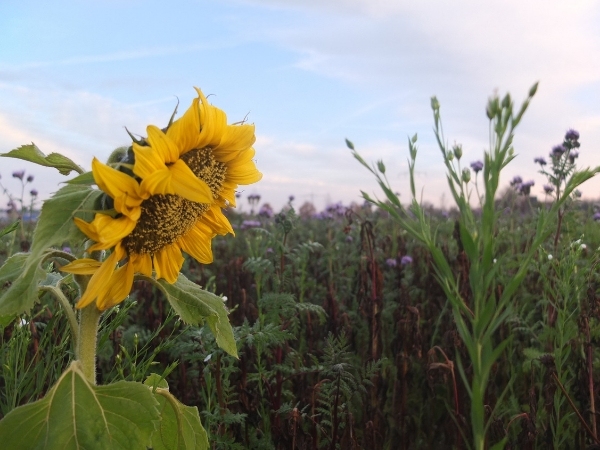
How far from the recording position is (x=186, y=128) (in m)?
1.46

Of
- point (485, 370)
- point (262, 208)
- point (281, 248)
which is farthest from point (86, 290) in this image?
point (262, 208)

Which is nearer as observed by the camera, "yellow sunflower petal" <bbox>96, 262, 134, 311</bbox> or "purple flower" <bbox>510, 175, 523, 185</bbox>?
"yellow sunflower petal" <bbox>96, 262, 134, 311</bbox>

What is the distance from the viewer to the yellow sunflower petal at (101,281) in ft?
4.77

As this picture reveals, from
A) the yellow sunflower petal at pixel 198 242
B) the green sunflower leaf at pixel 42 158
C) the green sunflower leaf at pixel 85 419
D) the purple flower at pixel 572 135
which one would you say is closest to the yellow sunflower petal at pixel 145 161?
the green sunflower leaf at pixel 42 158

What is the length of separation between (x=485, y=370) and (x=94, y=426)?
901mm

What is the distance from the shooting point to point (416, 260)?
546 centimetres

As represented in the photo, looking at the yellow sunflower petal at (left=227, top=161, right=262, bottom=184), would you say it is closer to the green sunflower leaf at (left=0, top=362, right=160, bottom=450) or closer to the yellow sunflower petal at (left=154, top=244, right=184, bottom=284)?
the yellow sunflower petal at (left=154, top=244, right=184, bottom=284)

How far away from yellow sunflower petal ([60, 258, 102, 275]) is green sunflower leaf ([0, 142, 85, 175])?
22 centimetres

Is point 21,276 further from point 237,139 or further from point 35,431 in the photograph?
point 237,139

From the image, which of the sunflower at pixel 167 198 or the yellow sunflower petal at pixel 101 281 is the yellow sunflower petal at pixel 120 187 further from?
the yellow sunflower petal at pixel 101 281

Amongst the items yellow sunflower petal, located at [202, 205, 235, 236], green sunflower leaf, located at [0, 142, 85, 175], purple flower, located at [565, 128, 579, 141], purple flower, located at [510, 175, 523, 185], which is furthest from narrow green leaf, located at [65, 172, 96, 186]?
purple flower, located at [510, 175, 523, 185]

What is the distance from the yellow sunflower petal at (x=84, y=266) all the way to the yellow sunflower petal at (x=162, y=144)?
302 mm

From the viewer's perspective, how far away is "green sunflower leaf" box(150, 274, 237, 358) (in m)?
1.58

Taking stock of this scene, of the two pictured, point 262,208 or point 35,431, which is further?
point 262,208
